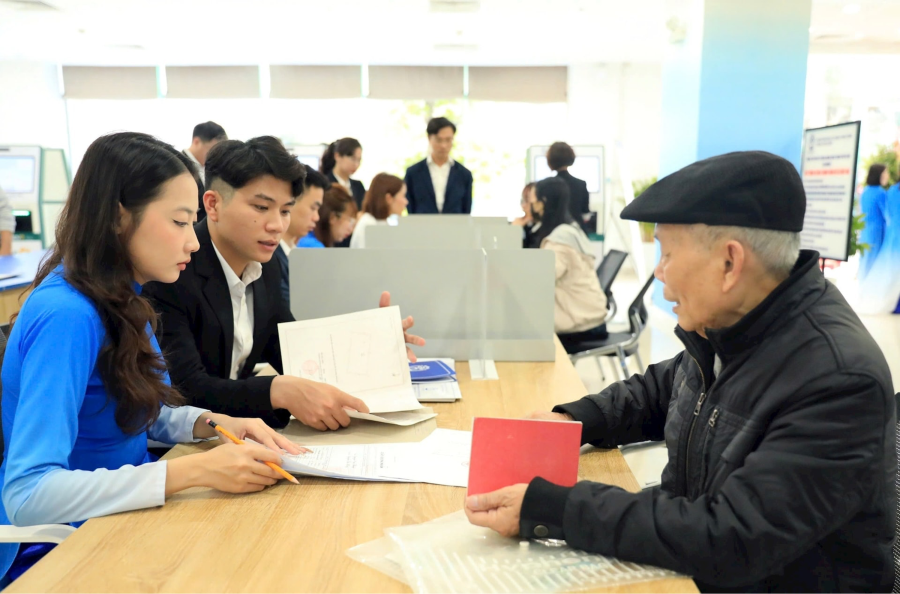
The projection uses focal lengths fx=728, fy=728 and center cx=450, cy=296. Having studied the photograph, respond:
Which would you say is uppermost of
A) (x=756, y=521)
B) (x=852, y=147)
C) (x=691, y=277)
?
(x=852, y=147)

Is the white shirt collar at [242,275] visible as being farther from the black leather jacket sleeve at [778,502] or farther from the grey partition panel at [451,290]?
the black leather jacket sleeve at [778,502]

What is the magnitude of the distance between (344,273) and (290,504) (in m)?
1.09

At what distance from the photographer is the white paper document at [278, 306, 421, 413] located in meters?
1.61

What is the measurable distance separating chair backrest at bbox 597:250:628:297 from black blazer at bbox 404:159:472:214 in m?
1.58

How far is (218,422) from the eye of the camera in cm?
134

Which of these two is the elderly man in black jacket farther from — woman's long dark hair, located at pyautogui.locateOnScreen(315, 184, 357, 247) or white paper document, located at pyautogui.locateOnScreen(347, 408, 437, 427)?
woman's long dark hair, located at pyautogui.locateOnScreen(315, 184, 357, 247)

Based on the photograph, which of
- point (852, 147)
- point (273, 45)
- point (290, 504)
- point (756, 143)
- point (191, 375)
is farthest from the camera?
point (273, 45)

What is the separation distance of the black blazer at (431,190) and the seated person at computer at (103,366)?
13.4 ft

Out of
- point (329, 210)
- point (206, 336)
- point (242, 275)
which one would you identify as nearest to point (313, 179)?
point (329, 210)

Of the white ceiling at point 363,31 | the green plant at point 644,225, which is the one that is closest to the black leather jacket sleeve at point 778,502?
the white ceiling at point 363,31

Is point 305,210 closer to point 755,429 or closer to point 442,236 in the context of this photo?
point 442,236

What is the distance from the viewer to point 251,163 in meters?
1.72

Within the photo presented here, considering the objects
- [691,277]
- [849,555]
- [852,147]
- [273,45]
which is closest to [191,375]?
[691,277]

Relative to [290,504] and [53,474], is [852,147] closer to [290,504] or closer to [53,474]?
[290,504]
